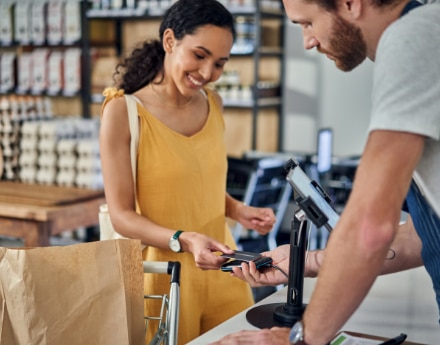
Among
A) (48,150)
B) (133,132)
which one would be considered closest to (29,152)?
(48,150)

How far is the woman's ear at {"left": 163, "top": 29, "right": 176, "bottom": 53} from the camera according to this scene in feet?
6.76

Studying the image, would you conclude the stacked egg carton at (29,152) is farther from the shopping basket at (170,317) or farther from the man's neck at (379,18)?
the man's neck at (379,18)

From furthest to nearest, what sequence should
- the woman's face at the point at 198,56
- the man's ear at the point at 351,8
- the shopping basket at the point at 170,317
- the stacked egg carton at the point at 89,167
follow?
the stacked egg carton at the point at 89,167
the woman's face at the point at 198,56
the shopping basket at the point at 170,317
the man's ear at the point at 351,8

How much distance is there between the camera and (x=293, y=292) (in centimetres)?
146

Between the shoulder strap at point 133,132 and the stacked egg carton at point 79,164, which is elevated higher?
the shoulder strap at point 133,132

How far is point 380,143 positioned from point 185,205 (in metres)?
1.08

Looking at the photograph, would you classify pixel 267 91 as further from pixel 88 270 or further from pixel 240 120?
pixel 88 270

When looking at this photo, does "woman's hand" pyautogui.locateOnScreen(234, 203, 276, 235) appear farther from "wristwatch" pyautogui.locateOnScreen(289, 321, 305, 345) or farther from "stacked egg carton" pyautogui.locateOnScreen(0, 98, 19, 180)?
"stacked egg carton" pyautogui.locateOnScreen(0, 98, 19, 180)

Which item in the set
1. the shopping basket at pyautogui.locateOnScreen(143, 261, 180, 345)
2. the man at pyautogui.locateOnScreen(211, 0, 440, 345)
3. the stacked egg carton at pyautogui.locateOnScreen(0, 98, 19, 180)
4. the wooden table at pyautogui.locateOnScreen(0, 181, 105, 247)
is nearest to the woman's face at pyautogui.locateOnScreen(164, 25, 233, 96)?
the shopping basket at pyautogui.locateOnScreen(143, 261, 180, 345)

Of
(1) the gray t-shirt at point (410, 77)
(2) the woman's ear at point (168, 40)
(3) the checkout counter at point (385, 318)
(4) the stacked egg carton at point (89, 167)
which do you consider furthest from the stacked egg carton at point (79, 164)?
(1) the gray t-shirt at point (410, 77)

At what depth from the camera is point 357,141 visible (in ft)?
17.4

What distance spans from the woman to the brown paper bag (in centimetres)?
46

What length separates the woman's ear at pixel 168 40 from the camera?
2061 mm

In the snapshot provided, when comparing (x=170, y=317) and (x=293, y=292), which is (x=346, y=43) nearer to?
(x=293, y=292)
